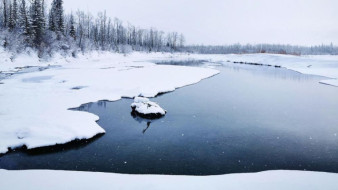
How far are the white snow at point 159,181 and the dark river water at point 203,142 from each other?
902mm

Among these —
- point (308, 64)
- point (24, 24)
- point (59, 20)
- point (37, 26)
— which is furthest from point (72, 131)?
point (59, 20)

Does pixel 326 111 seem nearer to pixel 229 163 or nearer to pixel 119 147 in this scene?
pixel 229 163

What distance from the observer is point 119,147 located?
8.97 m

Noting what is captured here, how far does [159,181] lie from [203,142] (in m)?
3.75

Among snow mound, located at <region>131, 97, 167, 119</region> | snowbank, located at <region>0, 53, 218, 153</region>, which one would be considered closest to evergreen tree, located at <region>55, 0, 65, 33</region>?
snowbank, located at <region>0, 53, 218, 153</region>

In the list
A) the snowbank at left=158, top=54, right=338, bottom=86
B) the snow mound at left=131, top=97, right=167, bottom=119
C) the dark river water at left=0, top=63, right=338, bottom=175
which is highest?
the snowbank at left=158, top=54, right=338, bottom=86

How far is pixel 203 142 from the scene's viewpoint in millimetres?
9539

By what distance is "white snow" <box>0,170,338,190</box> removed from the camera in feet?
19.0

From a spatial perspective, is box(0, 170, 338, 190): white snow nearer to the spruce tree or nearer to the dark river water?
the dark river water

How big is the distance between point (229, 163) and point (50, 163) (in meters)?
5.51

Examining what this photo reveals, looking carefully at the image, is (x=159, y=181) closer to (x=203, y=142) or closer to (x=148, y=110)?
(x=203, y=142)

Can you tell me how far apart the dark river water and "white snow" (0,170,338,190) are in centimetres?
90

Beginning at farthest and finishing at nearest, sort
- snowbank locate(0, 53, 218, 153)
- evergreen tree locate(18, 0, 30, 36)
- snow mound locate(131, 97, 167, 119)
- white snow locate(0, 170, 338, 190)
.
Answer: evergreen tree locate(18, 0, 30, 36), snow mound locate(131, 97, 167, 119), snowbank locate(0, 53, 218, 153), white snow locate(0, 170, 338, 190)

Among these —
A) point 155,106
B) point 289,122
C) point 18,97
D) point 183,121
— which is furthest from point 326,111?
point 18,97
